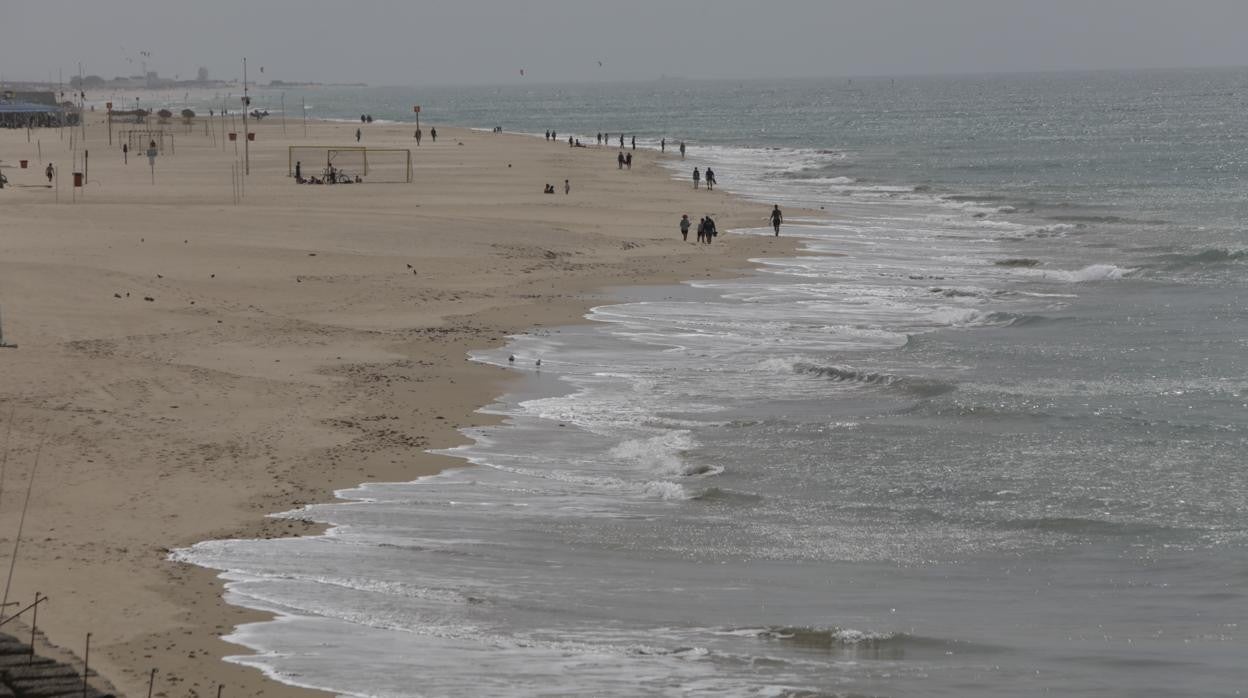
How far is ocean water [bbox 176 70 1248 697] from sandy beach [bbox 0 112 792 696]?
0.69 meters

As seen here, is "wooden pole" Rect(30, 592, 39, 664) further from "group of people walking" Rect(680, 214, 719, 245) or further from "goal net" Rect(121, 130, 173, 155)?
"goal net" Rect(121, 130, 173, 155)

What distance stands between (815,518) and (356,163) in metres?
60.7

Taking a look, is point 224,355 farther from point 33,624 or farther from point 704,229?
point 704,229

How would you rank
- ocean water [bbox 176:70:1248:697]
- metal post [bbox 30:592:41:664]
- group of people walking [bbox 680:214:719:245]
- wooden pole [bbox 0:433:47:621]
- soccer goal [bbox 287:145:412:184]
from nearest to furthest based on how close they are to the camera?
metal post [bbox 30:592:41:664], wooden pole [bbox 0:433:47:621], ocean water [bbox 176:70:1248:697], group of people walking [bbox 680:214:719:245], soccer goal [bbox 287:145:412:184]

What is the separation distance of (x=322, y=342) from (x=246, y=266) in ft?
23.3

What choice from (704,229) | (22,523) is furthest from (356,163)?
(22,523)

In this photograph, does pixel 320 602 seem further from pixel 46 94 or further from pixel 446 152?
pixel 46 94

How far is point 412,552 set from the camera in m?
14.1

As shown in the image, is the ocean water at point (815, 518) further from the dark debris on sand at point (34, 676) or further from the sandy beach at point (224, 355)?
the dark debris on sand at point (34, 676)

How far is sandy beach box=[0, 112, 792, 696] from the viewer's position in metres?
12.8

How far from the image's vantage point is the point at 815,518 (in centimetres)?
1597

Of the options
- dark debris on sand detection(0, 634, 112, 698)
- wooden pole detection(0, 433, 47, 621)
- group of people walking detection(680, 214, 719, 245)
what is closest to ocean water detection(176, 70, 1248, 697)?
wooden pole detection(0, 433, 47, 621)

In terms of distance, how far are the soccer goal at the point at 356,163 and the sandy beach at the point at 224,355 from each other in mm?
10124

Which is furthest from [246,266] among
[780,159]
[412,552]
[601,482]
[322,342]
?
[780,159]
